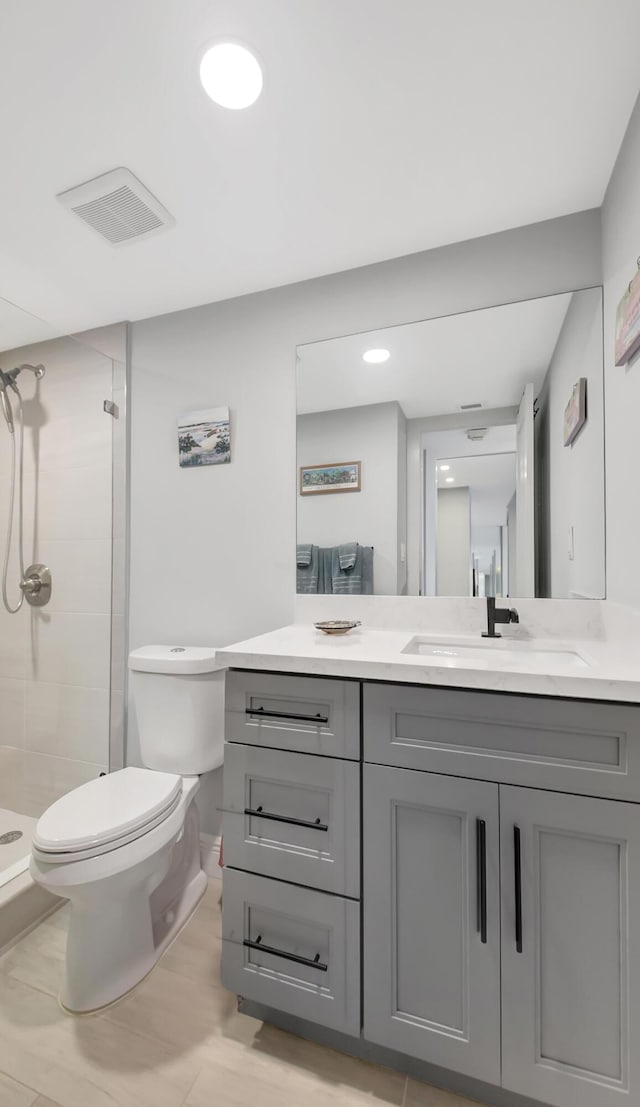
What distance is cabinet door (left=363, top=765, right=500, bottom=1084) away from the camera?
0.99 meters

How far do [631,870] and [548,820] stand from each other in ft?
0.51

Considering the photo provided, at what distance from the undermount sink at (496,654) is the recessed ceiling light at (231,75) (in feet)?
4.62

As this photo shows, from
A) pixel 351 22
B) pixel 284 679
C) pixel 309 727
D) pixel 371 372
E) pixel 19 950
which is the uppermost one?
pixel 351 22

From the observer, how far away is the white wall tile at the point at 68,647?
2137mm

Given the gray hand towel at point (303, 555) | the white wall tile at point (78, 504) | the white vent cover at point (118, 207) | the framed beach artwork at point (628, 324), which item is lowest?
the gray hand towel at point (303, 555)

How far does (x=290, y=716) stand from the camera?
1181mm

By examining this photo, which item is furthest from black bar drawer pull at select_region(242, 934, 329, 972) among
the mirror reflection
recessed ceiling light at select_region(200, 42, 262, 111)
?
recessed ceiling light at select_region(200, 42, 262, 111)

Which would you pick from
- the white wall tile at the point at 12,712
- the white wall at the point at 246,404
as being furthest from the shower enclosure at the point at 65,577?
the white wall at the point at 246,404

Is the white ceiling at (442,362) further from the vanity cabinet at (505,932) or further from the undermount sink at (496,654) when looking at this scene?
the vanity cabinet at (505,932)

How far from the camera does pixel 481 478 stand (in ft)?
5.44

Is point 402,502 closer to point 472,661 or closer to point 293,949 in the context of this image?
point 472,661

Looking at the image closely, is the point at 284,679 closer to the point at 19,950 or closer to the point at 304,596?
the point at 304,596

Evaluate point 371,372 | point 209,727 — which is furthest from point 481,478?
point 209,727

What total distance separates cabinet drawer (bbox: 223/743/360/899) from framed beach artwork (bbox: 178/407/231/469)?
1200mm
